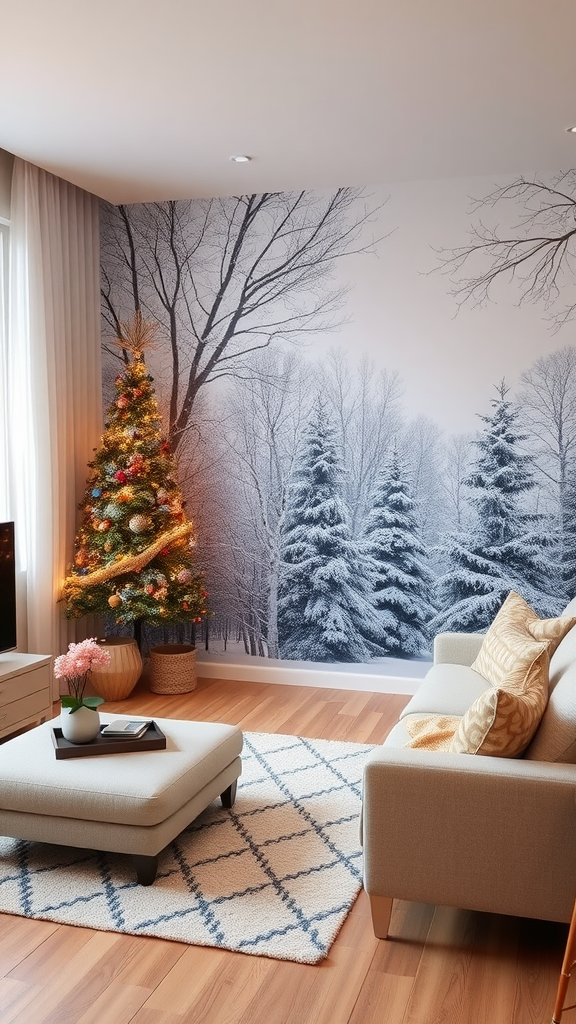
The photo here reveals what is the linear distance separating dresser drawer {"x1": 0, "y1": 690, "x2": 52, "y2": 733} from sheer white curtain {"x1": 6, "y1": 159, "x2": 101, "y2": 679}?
0.57 m

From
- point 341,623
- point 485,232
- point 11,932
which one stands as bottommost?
point 11,932

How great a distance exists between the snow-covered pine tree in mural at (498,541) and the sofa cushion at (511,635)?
1154 millimetres

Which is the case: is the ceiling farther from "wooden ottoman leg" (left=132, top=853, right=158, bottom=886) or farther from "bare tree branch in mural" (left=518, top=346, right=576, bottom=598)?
"wooden ottoman leg" (left=132, top=853, right=158, bottom=886)

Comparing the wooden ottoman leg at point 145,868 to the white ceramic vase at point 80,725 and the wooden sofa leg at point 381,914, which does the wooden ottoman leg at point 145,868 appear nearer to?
the white ceramic vase at point 80,725

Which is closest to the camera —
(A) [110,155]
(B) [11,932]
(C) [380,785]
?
(C) [380,785]

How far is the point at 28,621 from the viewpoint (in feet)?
16.9

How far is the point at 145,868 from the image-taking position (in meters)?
2.95

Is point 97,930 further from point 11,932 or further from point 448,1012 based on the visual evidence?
point 448,1012

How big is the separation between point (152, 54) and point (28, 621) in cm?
302

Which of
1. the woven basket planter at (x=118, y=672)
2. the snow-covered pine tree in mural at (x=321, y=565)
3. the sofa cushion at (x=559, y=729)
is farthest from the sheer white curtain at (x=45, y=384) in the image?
the sofa cushion at (x=559, y=729)

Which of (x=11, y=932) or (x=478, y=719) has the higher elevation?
(x=478, y=719)

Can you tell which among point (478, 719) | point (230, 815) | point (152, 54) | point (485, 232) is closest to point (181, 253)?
point (485, 232)

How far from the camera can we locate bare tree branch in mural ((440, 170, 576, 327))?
504 centimetres

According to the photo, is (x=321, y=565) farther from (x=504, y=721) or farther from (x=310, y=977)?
(x=310, y=977)
